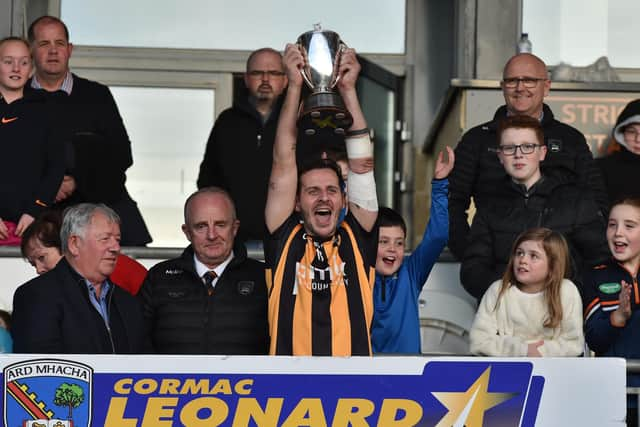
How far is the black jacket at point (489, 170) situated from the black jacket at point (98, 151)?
6.45 feet

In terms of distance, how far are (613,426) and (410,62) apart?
7.06 metres

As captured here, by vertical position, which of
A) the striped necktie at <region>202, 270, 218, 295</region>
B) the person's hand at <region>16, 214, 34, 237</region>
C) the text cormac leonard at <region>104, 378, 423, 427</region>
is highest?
the person's hand at <region>16, 214, 34, 237</region>

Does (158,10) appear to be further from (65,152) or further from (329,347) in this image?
(329,347)

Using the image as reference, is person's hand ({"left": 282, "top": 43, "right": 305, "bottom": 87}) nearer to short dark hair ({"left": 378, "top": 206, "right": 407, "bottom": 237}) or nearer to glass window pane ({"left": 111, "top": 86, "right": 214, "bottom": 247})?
short dark hair ({"left": 378, "top": 206, "right": 407, "bottom": 237})

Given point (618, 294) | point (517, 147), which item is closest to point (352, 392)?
point (618, 294)

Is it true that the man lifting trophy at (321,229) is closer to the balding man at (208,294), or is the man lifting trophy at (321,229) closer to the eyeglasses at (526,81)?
the balding man at (208,294)

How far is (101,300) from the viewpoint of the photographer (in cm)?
686

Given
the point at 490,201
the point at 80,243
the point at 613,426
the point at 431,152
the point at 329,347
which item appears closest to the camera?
the point at 613,426

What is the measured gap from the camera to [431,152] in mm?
12078

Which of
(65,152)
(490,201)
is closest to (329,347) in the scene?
(490,201)

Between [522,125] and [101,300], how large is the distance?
242cm

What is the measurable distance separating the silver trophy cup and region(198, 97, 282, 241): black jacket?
2.41 metres

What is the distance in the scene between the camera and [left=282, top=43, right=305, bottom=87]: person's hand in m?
6.55

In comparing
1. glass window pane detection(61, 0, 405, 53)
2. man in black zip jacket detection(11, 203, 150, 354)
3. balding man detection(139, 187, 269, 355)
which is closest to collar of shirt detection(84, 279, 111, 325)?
man in black zip jacket detection(11, 203, 150, 354)
